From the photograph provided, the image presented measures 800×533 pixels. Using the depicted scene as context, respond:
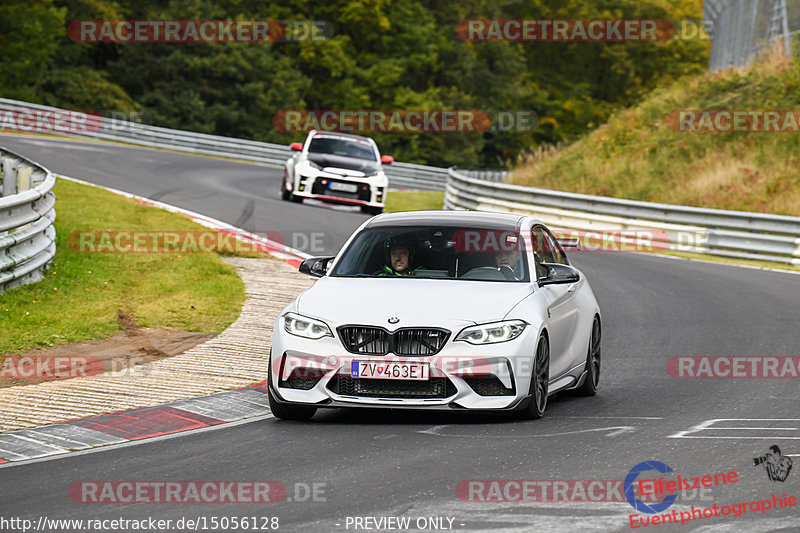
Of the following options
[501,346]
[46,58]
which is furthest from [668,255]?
[46,58]

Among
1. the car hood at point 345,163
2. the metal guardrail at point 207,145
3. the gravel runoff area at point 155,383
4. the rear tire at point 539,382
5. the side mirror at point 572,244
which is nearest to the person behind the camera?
the rear tire at point 539,382

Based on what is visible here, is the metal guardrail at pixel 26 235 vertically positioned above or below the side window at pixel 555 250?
below

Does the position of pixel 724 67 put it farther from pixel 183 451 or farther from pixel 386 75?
pixel 183 451

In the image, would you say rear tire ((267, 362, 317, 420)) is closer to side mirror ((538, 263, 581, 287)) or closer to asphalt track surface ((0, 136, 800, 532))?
asphalt track surface ((0, 136, 800, 532))

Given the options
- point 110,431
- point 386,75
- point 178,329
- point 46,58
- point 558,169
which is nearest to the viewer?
point 110,431

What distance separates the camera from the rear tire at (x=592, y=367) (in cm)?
993

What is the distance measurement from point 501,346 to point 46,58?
4854 cm

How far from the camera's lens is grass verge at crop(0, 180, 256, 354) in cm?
1195

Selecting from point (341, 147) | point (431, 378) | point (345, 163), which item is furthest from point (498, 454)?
point (341, 147)

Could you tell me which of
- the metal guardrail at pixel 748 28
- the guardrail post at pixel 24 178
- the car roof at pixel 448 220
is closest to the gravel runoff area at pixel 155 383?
the car roof at pixel 448 220

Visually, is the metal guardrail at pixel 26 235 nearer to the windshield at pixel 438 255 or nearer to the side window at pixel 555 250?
the windshield at pixel 438 255

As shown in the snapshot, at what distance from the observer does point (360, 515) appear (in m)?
5.88

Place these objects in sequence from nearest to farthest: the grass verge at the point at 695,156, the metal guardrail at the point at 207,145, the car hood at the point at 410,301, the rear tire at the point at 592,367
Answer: the car hood at the point at 410,301 < the rear tire at the point at 592,367 < the grass verge at the point at 695,156 < the metal guardrail at the point at 207,145

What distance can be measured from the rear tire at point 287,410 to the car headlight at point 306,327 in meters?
0.34
